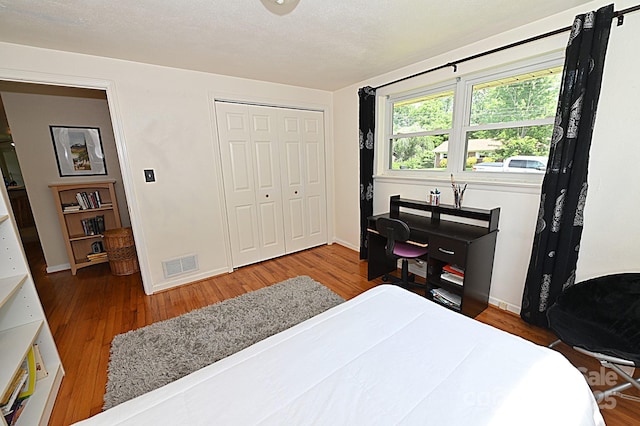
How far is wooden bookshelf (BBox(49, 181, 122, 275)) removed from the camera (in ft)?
10.9

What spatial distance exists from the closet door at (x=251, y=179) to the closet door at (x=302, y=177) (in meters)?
0.12

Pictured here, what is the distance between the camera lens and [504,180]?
223cm

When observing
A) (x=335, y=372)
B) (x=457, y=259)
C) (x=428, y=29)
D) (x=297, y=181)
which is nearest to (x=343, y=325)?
(x=335, y=372)

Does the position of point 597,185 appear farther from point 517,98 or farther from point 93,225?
point 93,225

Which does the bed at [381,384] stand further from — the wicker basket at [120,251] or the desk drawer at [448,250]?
the wicker basket at [120,251]

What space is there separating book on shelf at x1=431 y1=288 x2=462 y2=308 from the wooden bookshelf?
4.10 m

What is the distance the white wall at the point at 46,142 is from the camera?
3104 mm

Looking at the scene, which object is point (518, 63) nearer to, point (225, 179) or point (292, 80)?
point (292, 80)

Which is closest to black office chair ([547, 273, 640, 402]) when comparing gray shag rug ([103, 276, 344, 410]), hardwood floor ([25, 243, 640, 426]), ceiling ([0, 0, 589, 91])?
hardwood floor ([25, 243, 640, 426])

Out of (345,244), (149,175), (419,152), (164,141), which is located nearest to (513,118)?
(419,152)

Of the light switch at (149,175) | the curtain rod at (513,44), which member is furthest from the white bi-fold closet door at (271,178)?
the curtain rod at (513,44)

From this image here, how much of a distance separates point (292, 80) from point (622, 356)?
11.5 feet

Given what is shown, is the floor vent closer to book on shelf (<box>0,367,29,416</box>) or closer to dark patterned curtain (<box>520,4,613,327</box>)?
book on shelf (<box>0,367,29,416</box>)

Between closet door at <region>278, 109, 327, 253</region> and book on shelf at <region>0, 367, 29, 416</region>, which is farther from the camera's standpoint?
closet door at <region>278, 109, 327, 253</region>
